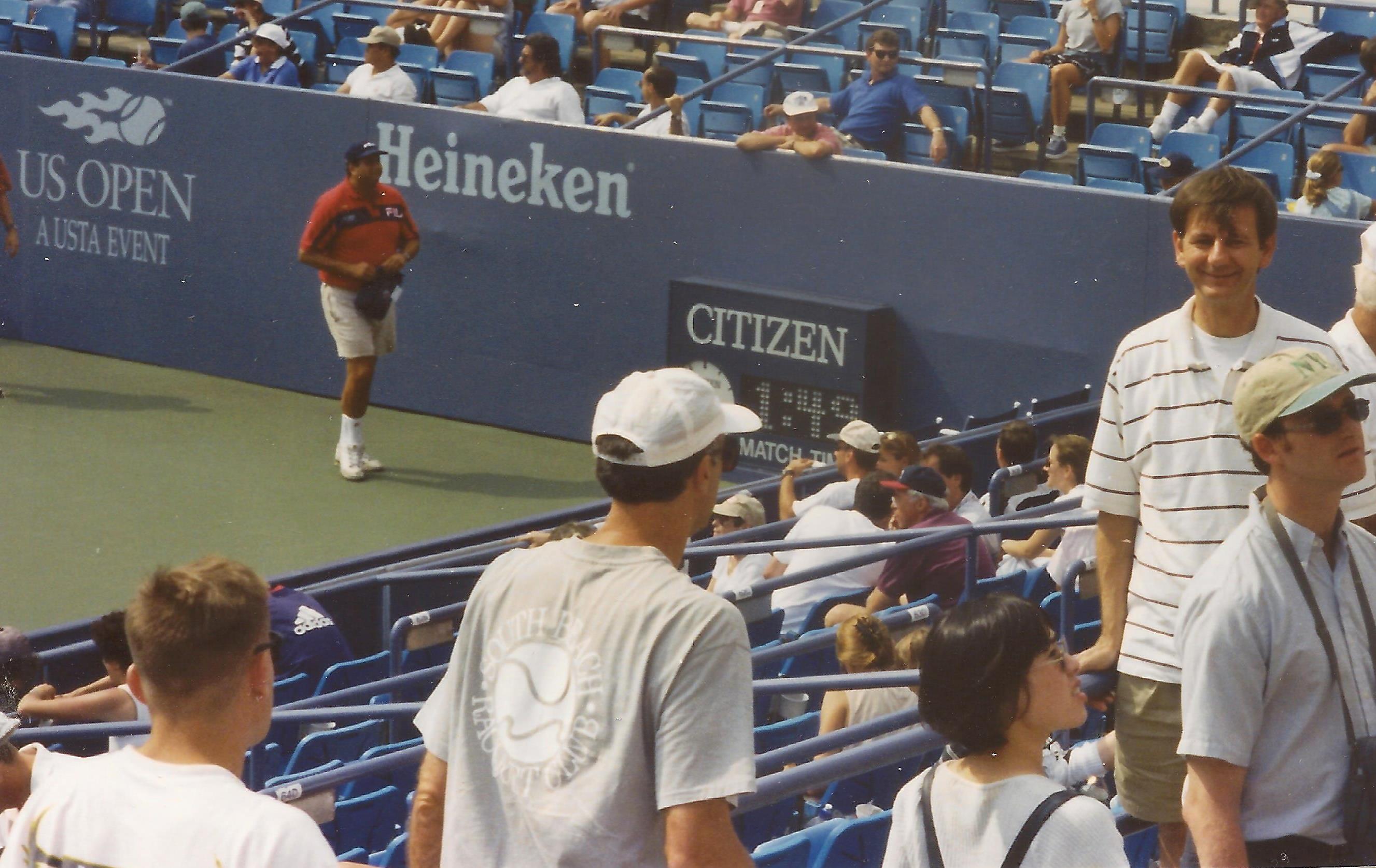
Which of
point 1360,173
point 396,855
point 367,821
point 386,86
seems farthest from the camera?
point 386,86

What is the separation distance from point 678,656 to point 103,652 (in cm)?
418

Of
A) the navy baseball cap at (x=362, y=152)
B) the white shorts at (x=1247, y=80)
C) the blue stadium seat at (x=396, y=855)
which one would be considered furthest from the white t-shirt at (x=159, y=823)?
the white shorts at (x=1247, y=80)

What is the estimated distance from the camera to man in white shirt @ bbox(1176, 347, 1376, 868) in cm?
278

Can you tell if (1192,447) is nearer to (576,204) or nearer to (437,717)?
(437,717)

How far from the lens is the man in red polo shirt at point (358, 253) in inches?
440

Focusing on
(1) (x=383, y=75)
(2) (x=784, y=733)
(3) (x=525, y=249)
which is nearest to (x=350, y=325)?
(3) (x=525, y=249)

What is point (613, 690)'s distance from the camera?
8.72ft

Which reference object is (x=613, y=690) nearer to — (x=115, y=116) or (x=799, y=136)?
(x=799, y=136)

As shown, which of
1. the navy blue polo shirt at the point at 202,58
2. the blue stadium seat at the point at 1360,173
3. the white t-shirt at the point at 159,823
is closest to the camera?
the white t-shirt at the point at 159,823

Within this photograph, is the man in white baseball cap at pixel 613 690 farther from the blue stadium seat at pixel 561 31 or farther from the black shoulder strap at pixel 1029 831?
the blue stadium seat at pixel 561 31

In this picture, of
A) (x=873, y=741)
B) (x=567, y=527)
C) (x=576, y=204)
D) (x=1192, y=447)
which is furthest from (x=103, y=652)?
(x=576, y=204)

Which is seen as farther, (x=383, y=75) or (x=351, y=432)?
(x=383, y=75)

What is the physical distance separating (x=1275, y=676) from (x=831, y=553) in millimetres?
5153

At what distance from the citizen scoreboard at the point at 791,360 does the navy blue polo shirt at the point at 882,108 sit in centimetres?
121
